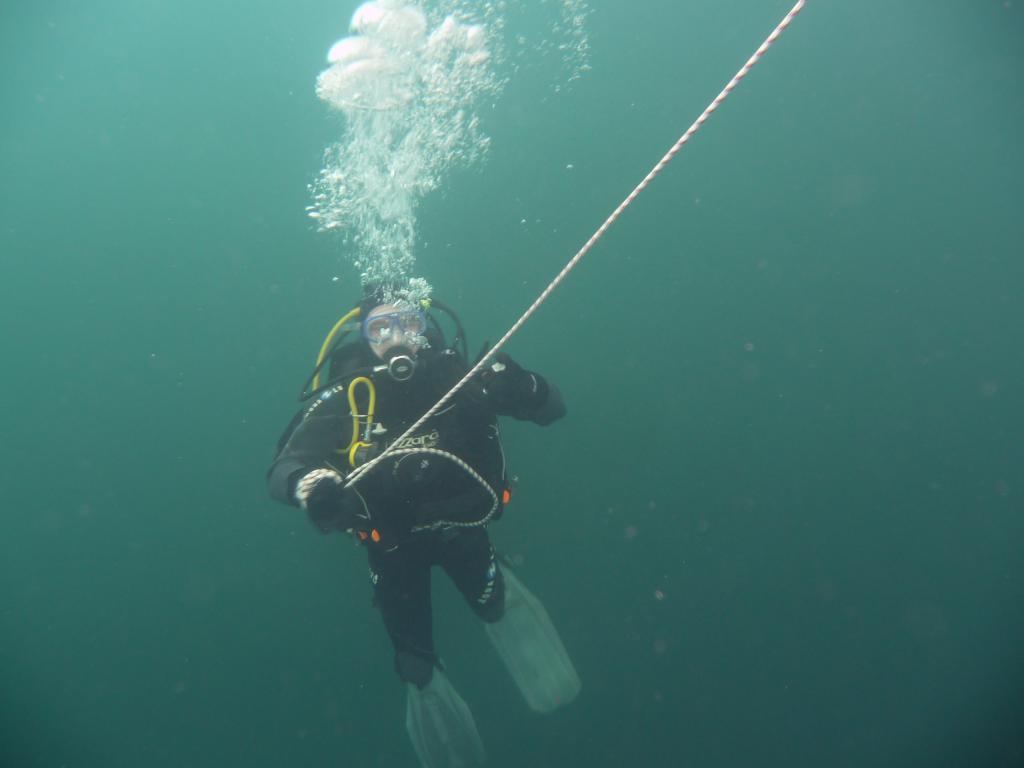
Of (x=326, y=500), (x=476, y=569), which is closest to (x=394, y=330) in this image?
(x=326, y=500)

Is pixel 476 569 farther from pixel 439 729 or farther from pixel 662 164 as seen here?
pixel 662 164

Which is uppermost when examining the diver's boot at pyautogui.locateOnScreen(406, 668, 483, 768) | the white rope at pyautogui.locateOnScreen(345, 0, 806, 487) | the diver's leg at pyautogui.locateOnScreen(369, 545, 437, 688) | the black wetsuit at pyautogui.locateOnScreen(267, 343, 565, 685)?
the white rope at pyautogui.locateOnScreen(345, 0, 806, 487)

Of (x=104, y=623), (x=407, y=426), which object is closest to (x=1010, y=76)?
(x=407, y=426)

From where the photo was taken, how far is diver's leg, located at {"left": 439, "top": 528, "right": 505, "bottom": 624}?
3.88 metres

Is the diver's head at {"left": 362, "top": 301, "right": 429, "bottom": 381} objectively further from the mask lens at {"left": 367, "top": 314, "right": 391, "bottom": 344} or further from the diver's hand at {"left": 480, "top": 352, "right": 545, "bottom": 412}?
the diver's hand at {"left": 480, "top": 352, "right": 545, "bottom": 412}

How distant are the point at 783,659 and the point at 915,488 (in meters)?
6.19

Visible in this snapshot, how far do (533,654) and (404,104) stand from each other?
10.0 m

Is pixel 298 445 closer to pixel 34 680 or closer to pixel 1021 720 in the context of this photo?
pixel 34 680

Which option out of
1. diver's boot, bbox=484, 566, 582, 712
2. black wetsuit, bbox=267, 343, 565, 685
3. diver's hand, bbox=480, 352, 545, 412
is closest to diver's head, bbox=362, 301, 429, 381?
black wetsuit, bbox=267, 343, 565, 685

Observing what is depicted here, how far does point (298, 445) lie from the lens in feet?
10.7

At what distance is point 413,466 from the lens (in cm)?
304

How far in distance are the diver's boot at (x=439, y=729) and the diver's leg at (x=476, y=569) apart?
752 millimetres

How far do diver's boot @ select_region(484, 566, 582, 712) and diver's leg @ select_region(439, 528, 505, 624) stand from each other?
0.31 meters

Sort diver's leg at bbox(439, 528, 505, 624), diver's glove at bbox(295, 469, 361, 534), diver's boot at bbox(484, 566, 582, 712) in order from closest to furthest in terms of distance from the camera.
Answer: diver's glove at bbox(295, 469, 361, 534) → diver's leg at bbox(439, 528, 505, 624) → diver's boot at bbox(484, 566, 582, 712)
